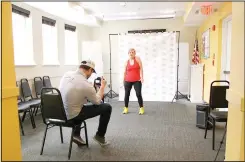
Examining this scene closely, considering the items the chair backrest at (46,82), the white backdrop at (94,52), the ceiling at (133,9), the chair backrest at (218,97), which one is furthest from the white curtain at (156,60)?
the chair backrest at (218,97)

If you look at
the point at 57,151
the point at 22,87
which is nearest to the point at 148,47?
the point at 22,87

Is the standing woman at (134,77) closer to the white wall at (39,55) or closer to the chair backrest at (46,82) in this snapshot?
the chair backrest at (46,82)

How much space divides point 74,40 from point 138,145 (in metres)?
4.52

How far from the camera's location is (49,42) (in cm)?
522

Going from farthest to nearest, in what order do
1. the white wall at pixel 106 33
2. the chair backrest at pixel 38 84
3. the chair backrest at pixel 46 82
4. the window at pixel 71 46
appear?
the window at pixel 71 46 → the white wall at pixel 106 33 → the chair backrest at pixel 46 82 → the chair backrest at pixel 38 84

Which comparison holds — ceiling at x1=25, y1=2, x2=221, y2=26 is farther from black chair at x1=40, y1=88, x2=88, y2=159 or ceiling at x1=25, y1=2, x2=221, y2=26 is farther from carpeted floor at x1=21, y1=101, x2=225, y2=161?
black chair at x1=40, y1=88, x2=88, y2=159

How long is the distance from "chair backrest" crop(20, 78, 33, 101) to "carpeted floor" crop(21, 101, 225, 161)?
0.47 metres

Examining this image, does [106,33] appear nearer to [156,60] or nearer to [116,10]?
[116,10]

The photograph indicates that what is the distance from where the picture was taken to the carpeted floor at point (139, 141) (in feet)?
7.34

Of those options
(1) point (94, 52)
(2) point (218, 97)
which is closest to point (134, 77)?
(2) point (218, 97)

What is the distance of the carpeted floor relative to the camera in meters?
2.24

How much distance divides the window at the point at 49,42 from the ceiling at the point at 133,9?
2.94 feet

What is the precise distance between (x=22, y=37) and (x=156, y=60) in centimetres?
310

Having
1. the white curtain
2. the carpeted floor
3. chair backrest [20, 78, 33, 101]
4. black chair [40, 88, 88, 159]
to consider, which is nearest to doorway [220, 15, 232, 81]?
the carpeted floor
